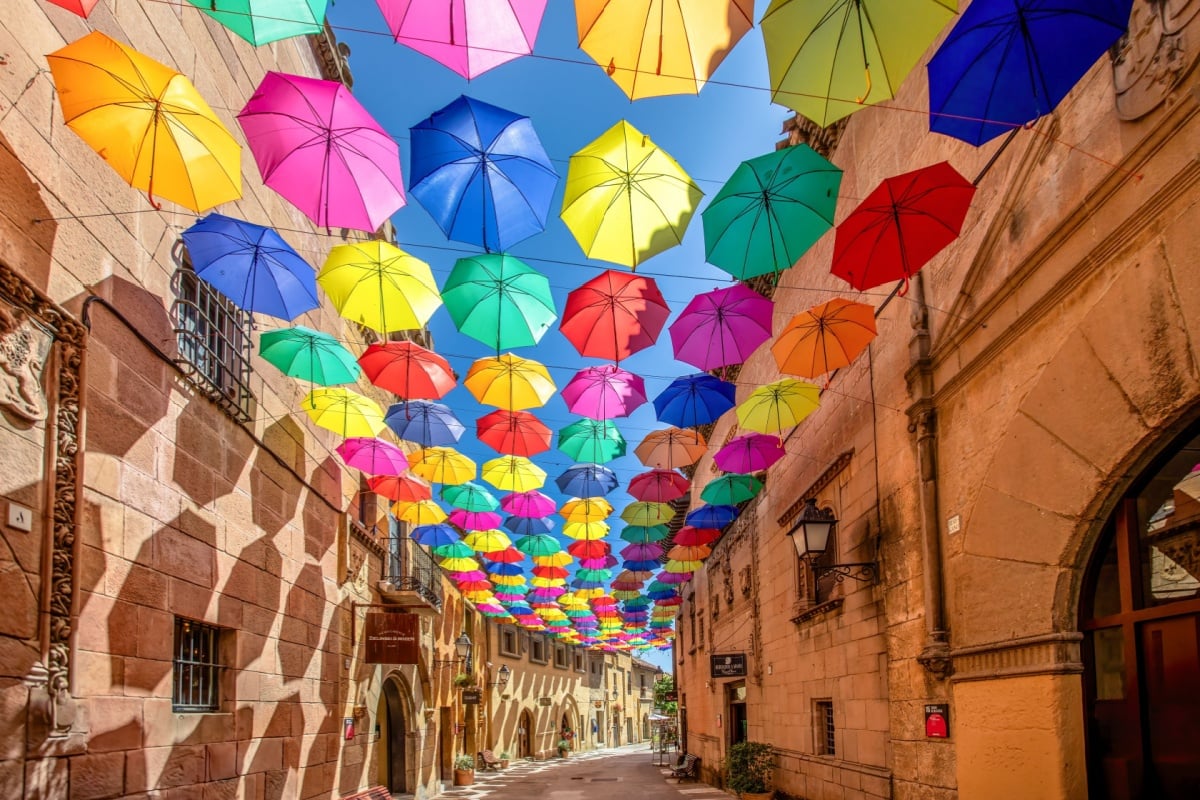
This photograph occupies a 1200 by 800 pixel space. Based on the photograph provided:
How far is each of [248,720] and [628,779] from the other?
2003 centimetres

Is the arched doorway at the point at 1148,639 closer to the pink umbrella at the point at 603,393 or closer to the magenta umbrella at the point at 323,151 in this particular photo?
the magenta umbrella at the point at 323,151

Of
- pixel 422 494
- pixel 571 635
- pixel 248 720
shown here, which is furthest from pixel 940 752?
pixel 571 635

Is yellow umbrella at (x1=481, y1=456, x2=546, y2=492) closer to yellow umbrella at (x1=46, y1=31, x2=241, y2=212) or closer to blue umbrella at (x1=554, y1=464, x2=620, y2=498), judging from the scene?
blue umbrella at (x1=554, y1=464, x2=620, y2=498)

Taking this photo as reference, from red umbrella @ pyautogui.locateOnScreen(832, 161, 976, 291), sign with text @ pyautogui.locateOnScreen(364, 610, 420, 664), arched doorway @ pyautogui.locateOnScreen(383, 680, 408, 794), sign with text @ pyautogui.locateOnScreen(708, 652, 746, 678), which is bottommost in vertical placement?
arched doorway @ pyautogui.locateOnScreen(383, 680, 408, 794)

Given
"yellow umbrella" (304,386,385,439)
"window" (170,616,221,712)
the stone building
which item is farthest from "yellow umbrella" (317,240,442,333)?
the stone building

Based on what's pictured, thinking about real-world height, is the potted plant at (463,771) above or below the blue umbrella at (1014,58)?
below

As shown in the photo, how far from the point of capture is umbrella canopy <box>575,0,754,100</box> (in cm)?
556

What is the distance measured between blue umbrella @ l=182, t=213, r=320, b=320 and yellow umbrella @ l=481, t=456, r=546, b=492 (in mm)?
7090

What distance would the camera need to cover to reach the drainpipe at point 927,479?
7133mm

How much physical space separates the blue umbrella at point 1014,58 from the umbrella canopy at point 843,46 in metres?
0.21

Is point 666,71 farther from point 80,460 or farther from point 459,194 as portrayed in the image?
point 80,460

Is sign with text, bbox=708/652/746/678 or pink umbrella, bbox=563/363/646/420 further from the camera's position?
sign with text, bbox=708/652/746/678

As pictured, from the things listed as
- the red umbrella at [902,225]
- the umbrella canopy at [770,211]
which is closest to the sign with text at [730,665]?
the umbrella canopy at [770,211]

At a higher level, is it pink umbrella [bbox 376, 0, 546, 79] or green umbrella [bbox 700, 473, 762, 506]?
pink umbrella [bbox 376, 0, 546, 79]
